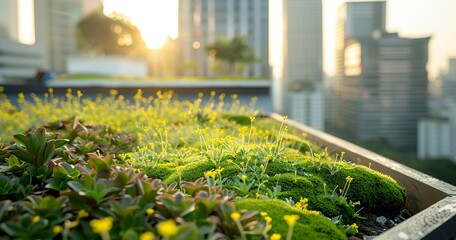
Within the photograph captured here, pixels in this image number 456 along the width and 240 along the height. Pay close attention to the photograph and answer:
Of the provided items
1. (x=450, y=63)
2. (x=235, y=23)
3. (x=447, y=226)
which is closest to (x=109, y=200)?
(x=447, y=226)

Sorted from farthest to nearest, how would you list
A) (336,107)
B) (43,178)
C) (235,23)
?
1. (336,107)
2. (235,23)
3. (43,178)

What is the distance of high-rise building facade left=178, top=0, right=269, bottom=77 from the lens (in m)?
45.2

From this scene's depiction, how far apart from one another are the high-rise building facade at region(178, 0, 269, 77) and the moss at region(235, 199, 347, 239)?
4237 centimetres

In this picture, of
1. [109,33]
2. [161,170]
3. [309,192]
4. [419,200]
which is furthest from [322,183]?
[109,33]

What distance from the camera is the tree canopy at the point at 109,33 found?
21.8m

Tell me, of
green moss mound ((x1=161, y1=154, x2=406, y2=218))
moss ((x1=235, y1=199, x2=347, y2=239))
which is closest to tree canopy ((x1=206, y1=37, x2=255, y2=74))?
green moss mound ((x1=161, y1=154, x2=406, y2=218))

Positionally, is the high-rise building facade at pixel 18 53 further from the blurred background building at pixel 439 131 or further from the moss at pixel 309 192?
the blurred background building at pixel 439 131

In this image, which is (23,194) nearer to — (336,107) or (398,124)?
(398,124)

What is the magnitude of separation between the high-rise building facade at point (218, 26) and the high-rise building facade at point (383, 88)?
44286mm

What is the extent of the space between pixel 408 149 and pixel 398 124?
219 inches

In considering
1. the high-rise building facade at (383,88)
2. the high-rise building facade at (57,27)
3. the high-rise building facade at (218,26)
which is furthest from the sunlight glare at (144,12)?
the high-rise building facade at (383,88)

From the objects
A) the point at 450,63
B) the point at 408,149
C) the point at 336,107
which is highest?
the point at 450,63

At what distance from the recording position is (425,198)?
2152mm

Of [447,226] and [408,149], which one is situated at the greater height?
[447,226]
